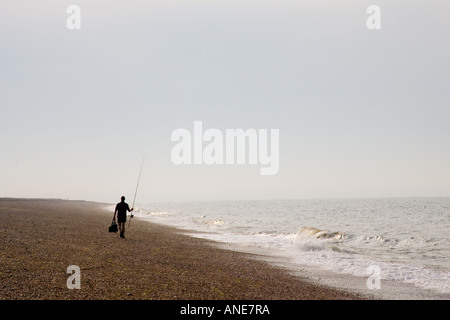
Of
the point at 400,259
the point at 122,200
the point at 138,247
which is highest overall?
the point at 122,200

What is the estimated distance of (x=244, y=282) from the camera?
12992 mm

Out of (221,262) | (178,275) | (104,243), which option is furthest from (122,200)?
(178,275)

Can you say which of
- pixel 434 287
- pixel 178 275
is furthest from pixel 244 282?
pixel 434 287

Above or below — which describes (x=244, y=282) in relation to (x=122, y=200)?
below

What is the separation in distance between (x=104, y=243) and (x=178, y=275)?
28.7 feet

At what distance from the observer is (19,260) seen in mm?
13625
